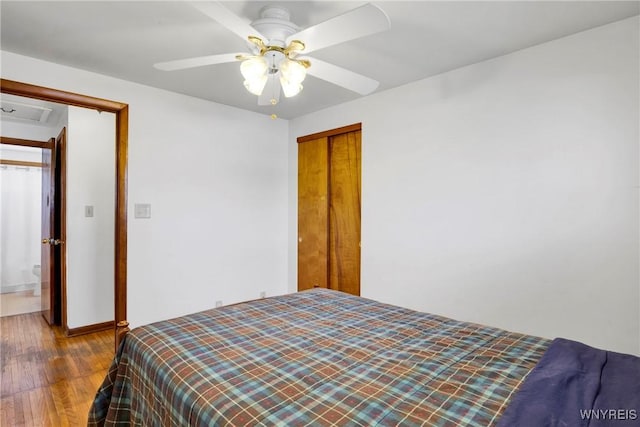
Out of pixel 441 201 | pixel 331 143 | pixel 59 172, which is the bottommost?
pixel 441 201

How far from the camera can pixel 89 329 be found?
3.40 metres

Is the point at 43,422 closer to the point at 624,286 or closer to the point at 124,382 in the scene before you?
the point at 124,382

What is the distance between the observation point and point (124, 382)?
1419 millimetres

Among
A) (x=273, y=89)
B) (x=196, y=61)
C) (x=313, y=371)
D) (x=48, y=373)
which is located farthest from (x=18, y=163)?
(x=313, y=371)

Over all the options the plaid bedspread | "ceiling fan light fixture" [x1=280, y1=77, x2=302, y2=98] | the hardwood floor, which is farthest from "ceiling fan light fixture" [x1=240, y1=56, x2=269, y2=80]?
the hardwood floor

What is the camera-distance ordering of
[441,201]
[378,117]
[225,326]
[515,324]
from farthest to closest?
1. [378,117]
2. [441,201]
3. [515,324]
4. [225,326]

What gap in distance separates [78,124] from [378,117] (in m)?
2.97

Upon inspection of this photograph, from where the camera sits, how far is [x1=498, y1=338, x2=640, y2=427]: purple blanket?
86 centimetres

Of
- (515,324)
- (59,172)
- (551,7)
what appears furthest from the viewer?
(59,172)

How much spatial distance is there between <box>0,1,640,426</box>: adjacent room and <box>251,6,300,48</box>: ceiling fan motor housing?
0.04 feet

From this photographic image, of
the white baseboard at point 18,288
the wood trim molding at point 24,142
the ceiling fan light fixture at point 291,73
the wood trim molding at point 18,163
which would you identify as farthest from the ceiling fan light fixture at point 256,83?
the white baseboard at point 18,288

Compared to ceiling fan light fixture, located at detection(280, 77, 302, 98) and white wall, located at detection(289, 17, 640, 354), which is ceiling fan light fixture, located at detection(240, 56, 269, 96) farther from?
white wall, located at detection(289, 17, 640, 354)

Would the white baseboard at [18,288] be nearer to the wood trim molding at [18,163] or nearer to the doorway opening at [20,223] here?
the doorway opening at [20,223]

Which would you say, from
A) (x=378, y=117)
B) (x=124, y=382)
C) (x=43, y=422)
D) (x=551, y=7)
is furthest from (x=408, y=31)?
(x=43, y=422)
